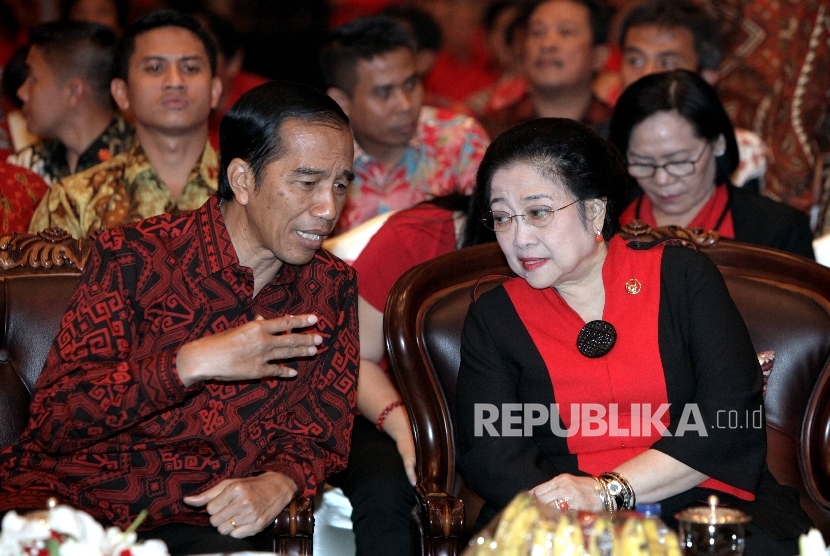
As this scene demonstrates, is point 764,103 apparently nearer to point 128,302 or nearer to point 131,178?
point 131,178

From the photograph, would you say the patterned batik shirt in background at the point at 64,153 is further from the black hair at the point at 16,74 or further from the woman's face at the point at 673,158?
the woman's face at the point at 673,158

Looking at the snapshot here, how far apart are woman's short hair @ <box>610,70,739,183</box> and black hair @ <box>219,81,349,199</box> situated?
1.12 m

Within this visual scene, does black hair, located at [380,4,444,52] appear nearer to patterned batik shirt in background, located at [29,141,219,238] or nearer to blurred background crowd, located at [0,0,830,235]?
blurred background crowd, located at [0,0,830,235]

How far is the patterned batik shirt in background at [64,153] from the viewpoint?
4.02 metres

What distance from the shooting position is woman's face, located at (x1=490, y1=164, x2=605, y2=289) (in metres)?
2.25

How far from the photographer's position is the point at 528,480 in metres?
2.16

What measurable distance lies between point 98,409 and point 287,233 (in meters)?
0.53

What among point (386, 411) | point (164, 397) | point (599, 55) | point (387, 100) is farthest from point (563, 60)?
point (164, 397)

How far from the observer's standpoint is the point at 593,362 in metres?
2.27

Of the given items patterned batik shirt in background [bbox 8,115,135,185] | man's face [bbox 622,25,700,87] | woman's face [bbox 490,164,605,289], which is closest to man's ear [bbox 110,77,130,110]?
patterned batik shirt in background [bbox 8,115,135,185]

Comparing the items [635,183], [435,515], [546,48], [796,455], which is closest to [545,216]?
[435,515]

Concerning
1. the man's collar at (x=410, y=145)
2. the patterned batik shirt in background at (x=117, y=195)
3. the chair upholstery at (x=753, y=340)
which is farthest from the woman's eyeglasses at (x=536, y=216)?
the man's collar at (x=410, y=145)

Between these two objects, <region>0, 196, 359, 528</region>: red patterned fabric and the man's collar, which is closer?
<region>0, 196, 359, 528</region>: red patterned fabric

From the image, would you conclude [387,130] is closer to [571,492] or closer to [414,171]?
[414,171]
